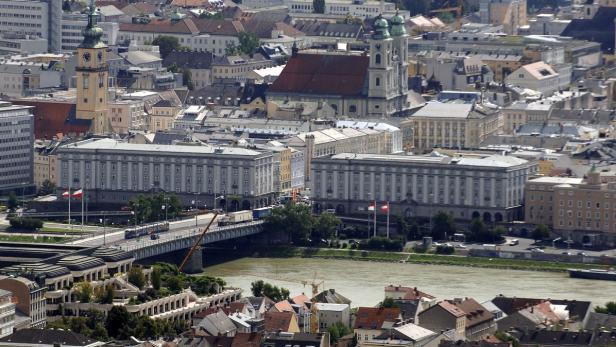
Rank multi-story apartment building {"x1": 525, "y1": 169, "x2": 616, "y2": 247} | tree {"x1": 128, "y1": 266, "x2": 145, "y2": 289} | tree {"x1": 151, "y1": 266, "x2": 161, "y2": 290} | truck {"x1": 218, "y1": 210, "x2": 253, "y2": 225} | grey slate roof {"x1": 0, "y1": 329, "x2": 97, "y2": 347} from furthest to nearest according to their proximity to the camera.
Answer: truck {"x1": 218, "y1": 210, "x2": 253, "y2": 225}
multi-story apartment building {"x1": 525, "y1": 169, "x2": 616, "y2": 247}
tree {"x1": 128, "y1": 266, "x2": 145, "y2": 289}
tree {"x1": 151, "y1": 266, "x2": 161, "y2": 290}
grey slate roof {"x1": 0, "y1": 329, "x2": 97, "y2": 347}

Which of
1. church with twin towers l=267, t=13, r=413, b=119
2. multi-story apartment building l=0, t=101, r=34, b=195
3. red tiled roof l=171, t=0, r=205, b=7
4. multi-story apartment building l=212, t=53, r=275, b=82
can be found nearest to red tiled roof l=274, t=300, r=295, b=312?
multi-story apartment building l=0, t=101, r=34, b=195

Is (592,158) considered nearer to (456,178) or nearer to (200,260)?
(456,178)

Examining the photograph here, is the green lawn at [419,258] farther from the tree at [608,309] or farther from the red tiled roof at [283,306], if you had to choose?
the red tiled roof at [283,306]

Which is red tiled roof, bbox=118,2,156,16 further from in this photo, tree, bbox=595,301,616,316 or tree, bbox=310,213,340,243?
tree, bbox=595,301,616,316

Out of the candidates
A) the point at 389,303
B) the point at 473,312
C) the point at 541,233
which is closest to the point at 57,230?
the point at 541,233

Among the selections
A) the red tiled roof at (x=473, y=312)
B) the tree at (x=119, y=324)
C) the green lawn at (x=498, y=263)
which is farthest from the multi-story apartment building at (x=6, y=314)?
A: the green lawn at (x=498, y=263)

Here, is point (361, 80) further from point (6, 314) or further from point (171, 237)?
point (6, 314)
